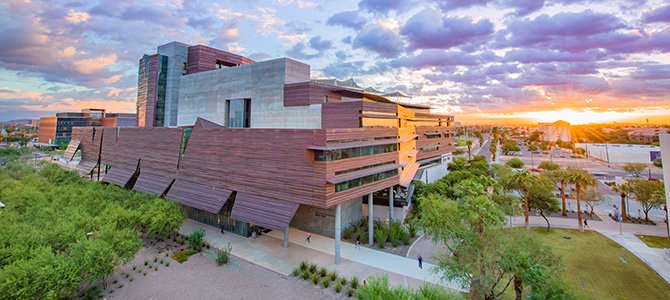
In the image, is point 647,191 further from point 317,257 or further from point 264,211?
point 264,211

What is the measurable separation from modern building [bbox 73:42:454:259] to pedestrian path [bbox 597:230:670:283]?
23699mm

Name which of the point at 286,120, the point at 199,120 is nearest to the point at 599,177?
the point at 286,120

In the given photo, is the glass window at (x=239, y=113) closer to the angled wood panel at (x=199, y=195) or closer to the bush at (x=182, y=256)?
the angled wood panel at (x=199, y=195)

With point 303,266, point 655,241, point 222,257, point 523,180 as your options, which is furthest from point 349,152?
point 655,241

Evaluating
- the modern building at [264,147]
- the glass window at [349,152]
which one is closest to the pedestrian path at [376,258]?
the modern building at [264,147]

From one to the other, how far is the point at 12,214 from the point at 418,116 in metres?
55.6

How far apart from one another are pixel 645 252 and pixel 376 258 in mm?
28596

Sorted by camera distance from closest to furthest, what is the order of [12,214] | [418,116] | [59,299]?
[59,299], [12,214], [418,116]

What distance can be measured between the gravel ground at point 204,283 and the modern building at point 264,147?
4615 millimetres

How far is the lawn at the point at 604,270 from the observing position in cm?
2147

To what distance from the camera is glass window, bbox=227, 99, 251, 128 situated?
47.4 m

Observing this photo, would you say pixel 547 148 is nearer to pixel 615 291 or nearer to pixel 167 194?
pixel 615 291

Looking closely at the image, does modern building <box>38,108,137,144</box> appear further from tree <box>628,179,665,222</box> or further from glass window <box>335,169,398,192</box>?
tree <box>628,179,665,222</box>

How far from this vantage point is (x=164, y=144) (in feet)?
130
